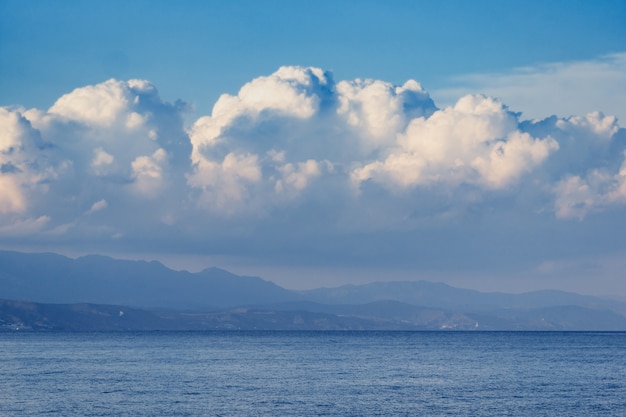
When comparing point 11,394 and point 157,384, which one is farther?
point 157,384

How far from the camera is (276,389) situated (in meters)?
129

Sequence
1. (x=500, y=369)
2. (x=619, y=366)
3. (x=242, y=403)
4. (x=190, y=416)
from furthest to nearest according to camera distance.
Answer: (x=619, y=366) → (x=500, y=369) → (x=242, y=403) → (x=190, y=416)

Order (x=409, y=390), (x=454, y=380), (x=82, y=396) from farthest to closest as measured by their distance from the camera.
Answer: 1. (x=454, y=380)
2. (x=409, y=390)
3. (x=82, y=396)

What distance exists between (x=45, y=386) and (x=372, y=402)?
4663 centimetres

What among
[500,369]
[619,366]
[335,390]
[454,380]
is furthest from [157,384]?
[619,366]

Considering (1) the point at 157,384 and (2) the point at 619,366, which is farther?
(2) the point at 619,366

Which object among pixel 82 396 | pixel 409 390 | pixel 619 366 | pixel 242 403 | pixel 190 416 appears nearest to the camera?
pixel 190 416

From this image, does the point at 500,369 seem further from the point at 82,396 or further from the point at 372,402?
the point at 82,396

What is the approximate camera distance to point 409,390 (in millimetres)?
127812

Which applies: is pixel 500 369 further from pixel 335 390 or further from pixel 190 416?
pixel 190 416

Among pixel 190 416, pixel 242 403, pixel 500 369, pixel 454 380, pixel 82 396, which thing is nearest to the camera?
pixel 190 416

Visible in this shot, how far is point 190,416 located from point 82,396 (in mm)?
23372

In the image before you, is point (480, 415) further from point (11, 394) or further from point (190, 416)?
point (11, 394)

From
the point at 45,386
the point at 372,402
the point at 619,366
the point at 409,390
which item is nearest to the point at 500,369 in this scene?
the point at 619,366
